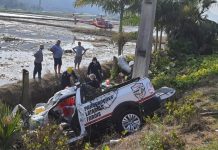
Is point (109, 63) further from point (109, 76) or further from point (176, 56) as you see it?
point (176, 56)

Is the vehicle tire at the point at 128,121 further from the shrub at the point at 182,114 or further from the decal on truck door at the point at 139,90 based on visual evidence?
the shrub at the point at 182,114

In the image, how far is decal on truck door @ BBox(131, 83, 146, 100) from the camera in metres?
11.7

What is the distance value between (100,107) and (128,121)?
76 centimetres

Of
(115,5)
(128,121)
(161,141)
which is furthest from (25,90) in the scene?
(115,5)

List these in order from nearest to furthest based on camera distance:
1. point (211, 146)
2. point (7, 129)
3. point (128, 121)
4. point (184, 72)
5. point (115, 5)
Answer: point (211, 146), point (7, 129), point (128, 121), point (184, 72), point (115, 5)

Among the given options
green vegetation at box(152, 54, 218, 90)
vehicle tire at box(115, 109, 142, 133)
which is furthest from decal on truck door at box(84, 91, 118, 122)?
green vegetation at box(152, 54, 218, 90)

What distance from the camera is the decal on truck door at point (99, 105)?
11305 millimetres

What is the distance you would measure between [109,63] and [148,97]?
11.7 meters

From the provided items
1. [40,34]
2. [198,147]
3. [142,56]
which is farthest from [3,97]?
[40,34]

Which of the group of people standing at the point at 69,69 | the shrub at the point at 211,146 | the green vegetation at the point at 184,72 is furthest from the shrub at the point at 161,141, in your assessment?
the green vegetation at the point at 184,72

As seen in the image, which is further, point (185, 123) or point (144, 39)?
point (144, 39)

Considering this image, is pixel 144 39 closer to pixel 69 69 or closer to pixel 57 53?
pixel 69 69

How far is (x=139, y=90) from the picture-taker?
11.8m

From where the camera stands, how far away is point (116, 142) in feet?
31.9
